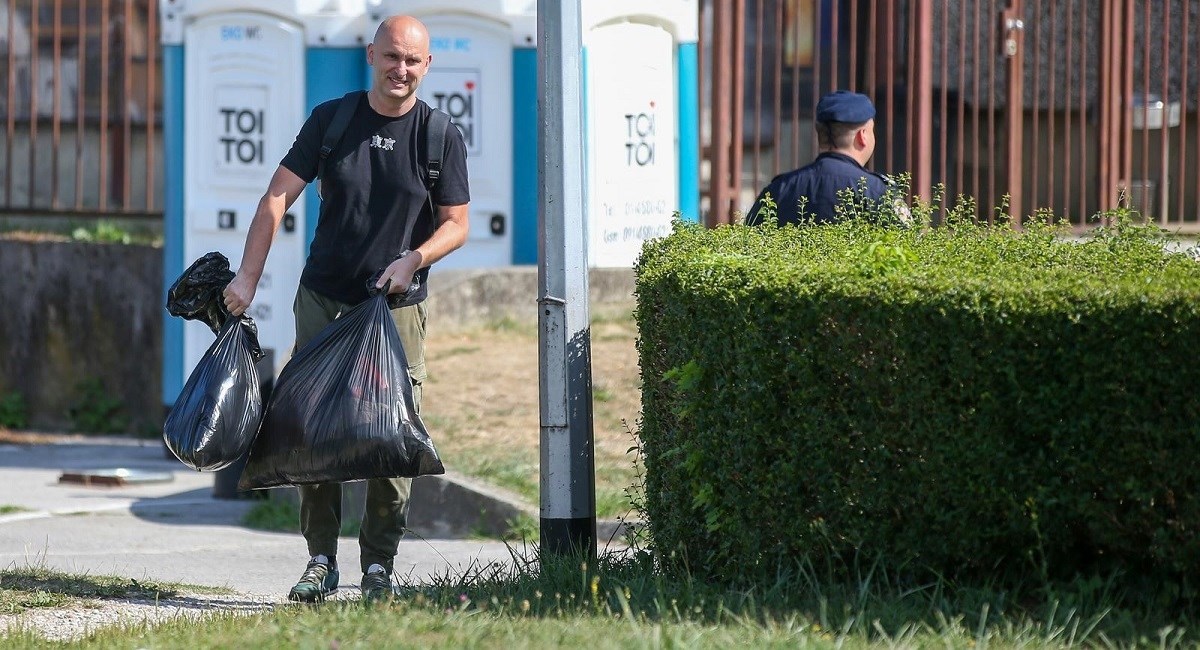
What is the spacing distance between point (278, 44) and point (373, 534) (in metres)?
4.64

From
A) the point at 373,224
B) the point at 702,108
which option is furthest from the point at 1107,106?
the point at 373,224

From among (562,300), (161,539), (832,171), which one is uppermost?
(832,171)

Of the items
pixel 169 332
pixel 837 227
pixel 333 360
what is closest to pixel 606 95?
pixel 169 332

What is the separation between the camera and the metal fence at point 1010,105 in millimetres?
9766

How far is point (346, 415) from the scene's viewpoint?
452 cm

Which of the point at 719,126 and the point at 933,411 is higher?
the point at 719,126

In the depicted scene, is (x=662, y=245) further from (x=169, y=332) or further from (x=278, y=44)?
(x=169, y=332)

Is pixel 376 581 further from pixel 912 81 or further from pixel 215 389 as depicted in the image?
pixel 912 81

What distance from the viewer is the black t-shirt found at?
485cm

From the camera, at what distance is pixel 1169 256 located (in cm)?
448

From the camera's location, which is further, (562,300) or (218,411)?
(562,300)

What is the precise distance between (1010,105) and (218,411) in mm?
6985

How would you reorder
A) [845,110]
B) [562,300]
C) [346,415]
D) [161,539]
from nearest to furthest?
[346,415] < [562,300] < [845,110] < [161,539]

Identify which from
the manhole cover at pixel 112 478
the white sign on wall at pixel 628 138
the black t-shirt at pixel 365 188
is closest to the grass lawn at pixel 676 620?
the black t-shirt at pixel 365 188
